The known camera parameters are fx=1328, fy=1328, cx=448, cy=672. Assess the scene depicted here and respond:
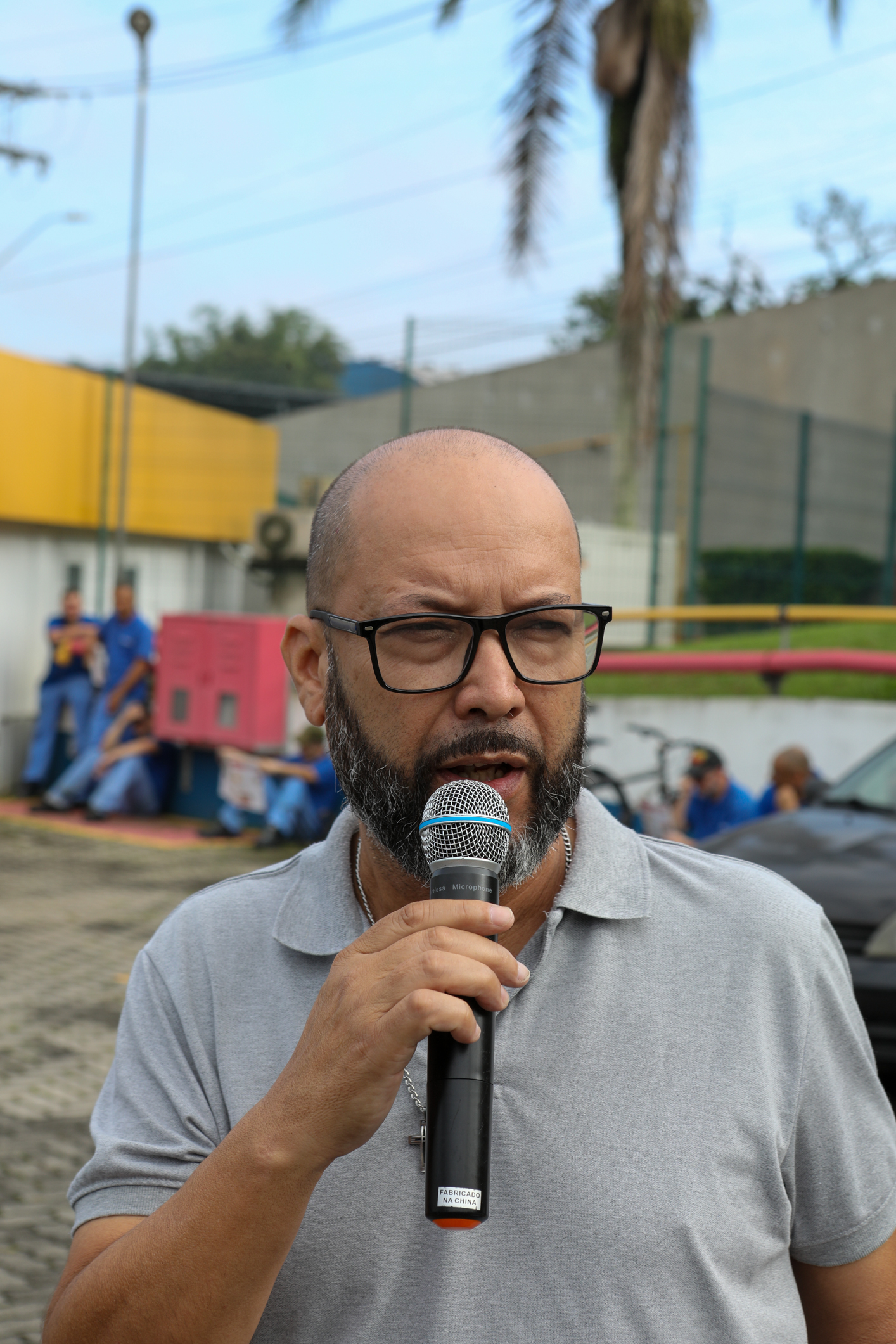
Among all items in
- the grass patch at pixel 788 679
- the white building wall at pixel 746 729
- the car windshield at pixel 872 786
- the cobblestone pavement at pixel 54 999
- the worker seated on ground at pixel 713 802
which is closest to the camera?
the cobblestone pavement at pixel 54 999

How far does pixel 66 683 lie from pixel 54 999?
Answer: 828 centimetres

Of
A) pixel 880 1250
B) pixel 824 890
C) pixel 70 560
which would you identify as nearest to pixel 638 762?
pixel 824 890

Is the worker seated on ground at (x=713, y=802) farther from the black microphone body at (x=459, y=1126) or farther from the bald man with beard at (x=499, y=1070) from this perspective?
the black microphone body at (x=459, y=1126)

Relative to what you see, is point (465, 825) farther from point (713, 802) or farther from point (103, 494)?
point (103, 494)

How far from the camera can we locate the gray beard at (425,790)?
1728mm

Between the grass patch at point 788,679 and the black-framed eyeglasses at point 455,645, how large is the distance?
9.56m

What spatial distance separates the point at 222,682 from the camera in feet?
45.9

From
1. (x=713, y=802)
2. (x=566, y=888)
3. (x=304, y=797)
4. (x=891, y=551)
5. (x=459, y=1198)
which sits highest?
(x=891, y=551)

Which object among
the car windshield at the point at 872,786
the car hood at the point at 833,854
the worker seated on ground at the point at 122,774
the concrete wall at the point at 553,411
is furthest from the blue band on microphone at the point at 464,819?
the concrete wall at the point at 553,411

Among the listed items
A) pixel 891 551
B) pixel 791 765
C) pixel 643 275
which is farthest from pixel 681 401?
pixel 791 765

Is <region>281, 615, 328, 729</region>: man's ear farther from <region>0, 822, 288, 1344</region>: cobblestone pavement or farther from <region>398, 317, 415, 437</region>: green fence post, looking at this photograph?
<region>398, 317, 415, 437</region>: green fence post

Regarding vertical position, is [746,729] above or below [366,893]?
below

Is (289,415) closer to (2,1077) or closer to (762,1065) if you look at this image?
(2,1077)

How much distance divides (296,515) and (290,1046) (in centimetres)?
1642
